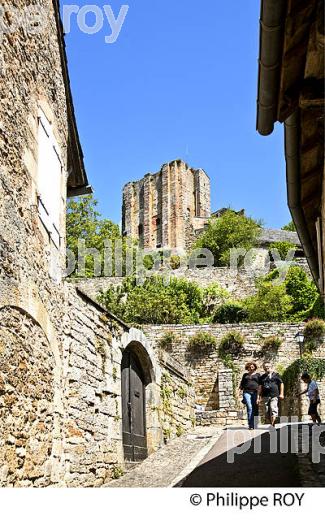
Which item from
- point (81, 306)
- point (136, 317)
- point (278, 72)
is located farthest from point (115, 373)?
point (136, 317)

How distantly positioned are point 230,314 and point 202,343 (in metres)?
8.28

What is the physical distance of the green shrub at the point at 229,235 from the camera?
1864 inches

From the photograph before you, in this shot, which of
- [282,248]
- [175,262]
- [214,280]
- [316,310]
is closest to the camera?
[316,310]

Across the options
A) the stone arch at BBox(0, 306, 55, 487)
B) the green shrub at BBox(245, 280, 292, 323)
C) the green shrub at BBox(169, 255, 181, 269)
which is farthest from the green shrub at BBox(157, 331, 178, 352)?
the green shrub at BBox(169, 255, 181, 269)

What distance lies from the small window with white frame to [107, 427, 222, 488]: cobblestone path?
134 inches

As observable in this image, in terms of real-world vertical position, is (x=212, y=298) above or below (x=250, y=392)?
above

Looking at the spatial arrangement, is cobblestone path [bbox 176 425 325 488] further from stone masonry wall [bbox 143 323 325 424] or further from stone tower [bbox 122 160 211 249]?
stone tower [bbox 122 160 211 249]

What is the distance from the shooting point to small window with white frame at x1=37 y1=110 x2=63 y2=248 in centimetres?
722

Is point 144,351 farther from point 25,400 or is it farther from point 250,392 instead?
point 25,400

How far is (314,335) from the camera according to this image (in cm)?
2400

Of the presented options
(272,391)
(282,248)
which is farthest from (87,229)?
(272,391)

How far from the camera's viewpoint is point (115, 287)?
37.4 metres

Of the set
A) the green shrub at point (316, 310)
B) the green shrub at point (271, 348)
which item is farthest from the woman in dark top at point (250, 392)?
the green shrub at point (316, 310)
